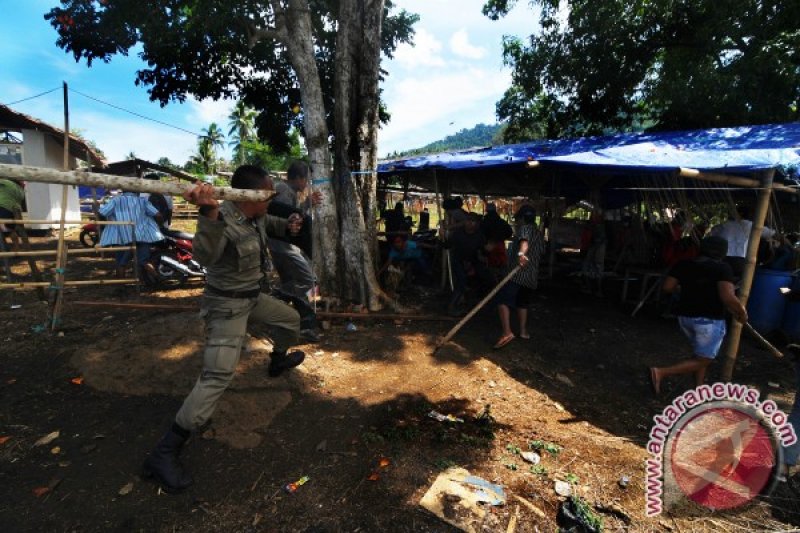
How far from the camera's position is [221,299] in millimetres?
2787

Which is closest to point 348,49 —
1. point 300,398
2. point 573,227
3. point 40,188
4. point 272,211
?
point 272,211

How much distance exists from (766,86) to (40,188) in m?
17.4

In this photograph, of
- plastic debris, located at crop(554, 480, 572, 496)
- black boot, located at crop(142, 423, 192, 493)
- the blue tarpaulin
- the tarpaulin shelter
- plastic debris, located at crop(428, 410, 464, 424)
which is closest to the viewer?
black boot, located at crop(142, 423, 192, 493)

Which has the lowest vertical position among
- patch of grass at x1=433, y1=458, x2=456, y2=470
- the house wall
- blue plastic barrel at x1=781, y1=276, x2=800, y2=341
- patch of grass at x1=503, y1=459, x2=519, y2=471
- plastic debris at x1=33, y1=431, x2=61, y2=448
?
patch of grass at x1=503, y1=459, x2=519, y2=471

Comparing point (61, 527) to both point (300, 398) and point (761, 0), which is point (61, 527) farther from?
point (761, 0)

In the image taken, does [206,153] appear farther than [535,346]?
Yes

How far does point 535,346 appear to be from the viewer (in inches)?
209

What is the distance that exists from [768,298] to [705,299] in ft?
8.89

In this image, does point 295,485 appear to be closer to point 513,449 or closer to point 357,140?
point 513,449

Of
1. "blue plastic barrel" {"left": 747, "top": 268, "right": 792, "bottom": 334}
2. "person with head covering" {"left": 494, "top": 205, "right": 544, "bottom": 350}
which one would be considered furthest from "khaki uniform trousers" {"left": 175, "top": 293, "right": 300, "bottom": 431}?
"blue plastic barrel" {"left": 747, "top": 268, "right": 792, "bottom": 334}

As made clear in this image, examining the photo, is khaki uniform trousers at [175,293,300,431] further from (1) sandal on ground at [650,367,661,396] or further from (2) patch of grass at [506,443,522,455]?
(1) sandal on ground at [650,367,661,396]

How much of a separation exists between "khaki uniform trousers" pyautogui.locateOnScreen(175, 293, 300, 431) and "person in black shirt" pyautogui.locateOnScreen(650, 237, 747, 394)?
12.2ft

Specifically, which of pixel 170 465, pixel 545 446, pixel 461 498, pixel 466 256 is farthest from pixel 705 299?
pixel 170 465

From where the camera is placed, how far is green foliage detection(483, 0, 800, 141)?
6809 mm
